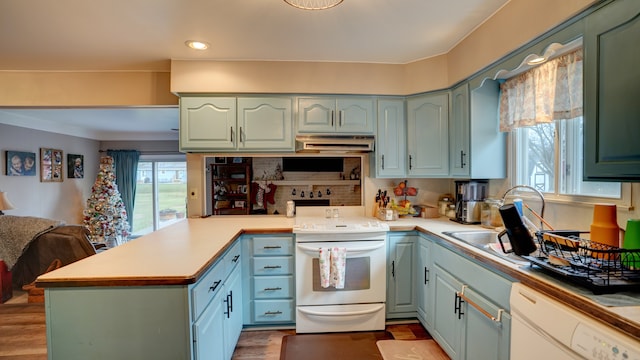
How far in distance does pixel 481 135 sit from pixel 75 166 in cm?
659

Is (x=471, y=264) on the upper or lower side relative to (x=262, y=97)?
lower

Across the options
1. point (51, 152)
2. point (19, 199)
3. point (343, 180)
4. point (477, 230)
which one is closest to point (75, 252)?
point (19, 199)

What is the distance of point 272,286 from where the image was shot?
2.37m

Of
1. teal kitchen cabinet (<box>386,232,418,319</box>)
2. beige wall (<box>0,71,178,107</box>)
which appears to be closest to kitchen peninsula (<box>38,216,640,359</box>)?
teal kitchen cabinet (<box>386,232,418,319</box>)

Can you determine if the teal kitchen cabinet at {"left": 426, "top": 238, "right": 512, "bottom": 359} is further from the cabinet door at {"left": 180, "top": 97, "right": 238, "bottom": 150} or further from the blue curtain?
the blue curtain

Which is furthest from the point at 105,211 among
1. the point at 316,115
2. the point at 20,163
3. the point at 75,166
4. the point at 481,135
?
the point at 481,135

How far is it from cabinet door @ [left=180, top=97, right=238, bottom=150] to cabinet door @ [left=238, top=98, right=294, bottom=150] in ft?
0.29

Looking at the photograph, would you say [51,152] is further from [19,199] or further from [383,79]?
[383,79]

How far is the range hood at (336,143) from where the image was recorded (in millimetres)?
2578

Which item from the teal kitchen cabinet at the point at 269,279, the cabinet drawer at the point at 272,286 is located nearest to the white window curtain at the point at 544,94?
the teal kitchen cabinet at the point at 269,279

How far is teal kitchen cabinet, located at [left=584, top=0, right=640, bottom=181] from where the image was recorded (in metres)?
1.08

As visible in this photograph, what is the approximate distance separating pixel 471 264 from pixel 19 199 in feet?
19.1

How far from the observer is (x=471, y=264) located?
5.46 feet

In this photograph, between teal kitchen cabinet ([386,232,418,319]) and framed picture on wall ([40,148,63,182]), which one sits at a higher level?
framed picture on wall ([40,148,63,182])
